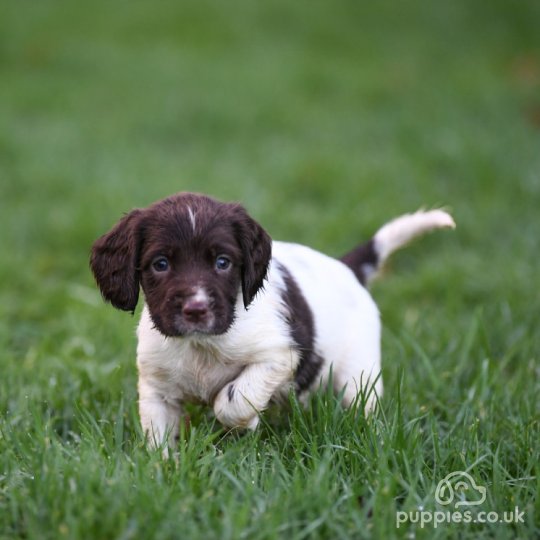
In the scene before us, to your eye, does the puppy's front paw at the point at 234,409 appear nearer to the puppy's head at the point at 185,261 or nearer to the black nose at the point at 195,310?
the puppy's head at the point at 185,261

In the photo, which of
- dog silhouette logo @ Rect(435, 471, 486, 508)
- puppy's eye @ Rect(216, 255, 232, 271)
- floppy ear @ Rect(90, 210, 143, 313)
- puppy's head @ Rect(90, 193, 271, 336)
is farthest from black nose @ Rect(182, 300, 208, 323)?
dog silhouette logo @ Rect(435, 471, 486, 508)

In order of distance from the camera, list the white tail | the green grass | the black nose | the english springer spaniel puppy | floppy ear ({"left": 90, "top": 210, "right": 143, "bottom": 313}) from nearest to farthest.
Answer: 1. the green grass
2. the black nose
3. the english springer spaniel puppy
4. floppy ear ({"left": 90, "top": 210, "right": 143, "bottom": 313})
5. the white tail

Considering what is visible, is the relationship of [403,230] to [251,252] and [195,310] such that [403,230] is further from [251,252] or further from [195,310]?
[195,310]

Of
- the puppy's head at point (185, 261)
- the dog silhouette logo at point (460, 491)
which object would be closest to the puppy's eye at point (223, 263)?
the puppy's head at point (185, 261)

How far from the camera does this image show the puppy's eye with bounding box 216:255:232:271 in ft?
9.98

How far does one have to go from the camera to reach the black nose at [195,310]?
286 centimetres

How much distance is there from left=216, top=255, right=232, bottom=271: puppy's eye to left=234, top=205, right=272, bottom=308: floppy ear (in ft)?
0.24

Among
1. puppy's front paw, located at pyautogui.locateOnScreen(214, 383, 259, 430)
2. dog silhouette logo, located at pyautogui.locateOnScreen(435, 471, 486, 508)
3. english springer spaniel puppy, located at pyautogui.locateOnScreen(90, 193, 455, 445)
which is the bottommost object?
dog silhouette logo, located at pyautogui.locateOnScreen(435, 471, 486, 508)

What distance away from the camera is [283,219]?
23.4 feet

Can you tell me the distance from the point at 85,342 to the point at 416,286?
7.95 ft

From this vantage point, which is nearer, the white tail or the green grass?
the green grass

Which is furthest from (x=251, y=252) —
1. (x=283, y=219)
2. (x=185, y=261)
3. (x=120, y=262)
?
(x=283, y=219)

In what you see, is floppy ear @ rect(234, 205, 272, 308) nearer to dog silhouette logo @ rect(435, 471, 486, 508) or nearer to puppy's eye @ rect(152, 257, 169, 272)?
puppy's eye @ rect(152, 257, 169, 272)

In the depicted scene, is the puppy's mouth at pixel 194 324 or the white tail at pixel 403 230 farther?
the white tail at pixel 403 230
